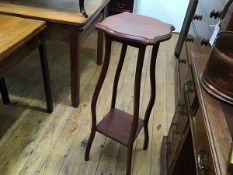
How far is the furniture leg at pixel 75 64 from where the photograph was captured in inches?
65.1

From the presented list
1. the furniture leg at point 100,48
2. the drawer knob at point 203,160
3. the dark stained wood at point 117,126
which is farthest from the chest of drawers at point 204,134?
the furniture leg at point 100,48

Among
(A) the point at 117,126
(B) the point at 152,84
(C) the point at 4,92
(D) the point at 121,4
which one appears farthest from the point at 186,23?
(C) the point at 4,92

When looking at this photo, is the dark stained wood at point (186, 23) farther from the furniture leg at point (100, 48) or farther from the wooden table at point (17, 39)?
the wooden table at point (17, 39)

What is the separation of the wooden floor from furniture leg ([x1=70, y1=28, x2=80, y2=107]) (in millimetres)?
103

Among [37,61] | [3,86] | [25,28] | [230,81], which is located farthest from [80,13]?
[230,81]

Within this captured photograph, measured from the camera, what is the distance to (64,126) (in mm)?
1793

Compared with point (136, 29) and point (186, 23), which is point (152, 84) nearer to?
point (136, 29)

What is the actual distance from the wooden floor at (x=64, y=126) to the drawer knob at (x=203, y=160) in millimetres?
826

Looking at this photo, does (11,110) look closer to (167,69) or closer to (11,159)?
(11,159)

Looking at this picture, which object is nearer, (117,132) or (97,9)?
(117,132)

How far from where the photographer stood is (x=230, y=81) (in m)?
0.74

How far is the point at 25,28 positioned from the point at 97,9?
0.66 metres

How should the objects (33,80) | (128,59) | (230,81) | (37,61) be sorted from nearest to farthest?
(230,81) → (33,80) → (37,61) → (128,59)

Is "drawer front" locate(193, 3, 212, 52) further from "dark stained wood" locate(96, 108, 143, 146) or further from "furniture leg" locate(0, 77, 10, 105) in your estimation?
"furniture leg" locate(0, 77, 10, 105)
